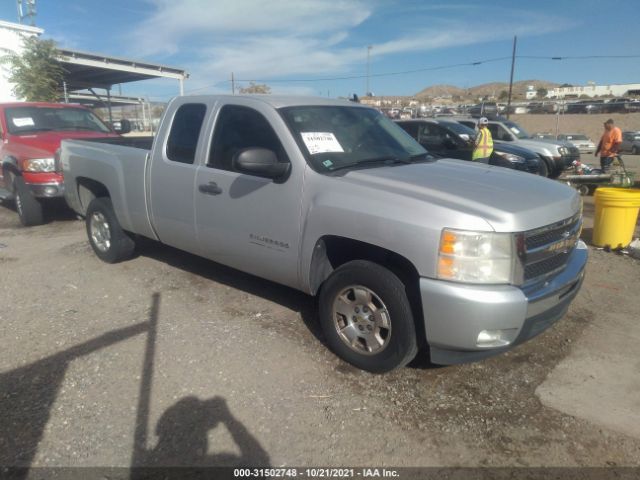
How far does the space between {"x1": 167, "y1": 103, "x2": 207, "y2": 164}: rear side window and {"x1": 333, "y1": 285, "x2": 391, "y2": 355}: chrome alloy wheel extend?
6.37 feet

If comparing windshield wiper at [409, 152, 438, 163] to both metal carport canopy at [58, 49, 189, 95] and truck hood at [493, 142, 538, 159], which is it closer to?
truck hood at [493, 142, 538, 159]

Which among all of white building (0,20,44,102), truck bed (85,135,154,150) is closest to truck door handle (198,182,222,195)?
truck bed (85,135,154,150)

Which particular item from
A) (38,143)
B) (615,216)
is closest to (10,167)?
(38,143)

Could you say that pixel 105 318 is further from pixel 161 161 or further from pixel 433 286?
pixel 433 286

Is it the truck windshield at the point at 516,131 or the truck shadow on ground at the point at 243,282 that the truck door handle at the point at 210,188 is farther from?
the truck windshield at the point at 516,131

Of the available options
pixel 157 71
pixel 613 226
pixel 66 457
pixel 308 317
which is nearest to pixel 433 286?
pixel 308 317

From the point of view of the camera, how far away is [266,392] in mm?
3145

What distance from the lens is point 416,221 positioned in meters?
2.87

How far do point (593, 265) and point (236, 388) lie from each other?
15.2 ft

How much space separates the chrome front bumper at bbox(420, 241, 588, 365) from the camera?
273 centimetres

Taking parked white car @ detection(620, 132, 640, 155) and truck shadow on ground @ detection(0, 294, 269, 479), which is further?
parked white car @ detection(620, 132, 640, 155)

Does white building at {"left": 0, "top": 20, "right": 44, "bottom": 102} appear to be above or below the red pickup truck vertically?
above

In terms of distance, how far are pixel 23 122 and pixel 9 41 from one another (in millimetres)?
12678

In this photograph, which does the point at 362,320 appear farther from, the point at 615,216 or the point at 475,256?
the point at 615,216
